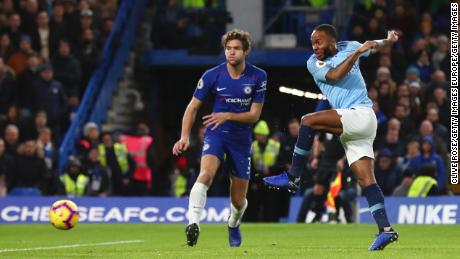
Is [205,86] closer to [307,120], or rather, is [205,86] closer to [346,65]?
[307,120]

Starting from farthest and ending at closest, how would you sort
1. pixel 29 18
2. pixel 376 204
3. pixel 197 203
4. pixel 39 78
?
1. pixel 29 18
2. pixel 39 78
3. pixel 197 203
4. pixel 376 204

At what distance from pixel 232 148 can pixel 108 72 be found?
15.2 meters

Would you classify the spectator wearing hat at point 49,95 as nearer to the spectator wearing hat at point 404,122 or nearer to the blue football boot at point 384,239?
the spectator wearing hat at point 404,122

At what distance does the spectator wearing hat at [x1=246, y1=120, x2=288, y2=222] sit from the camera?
2422cm

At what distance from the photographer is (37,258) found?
12.2 metres

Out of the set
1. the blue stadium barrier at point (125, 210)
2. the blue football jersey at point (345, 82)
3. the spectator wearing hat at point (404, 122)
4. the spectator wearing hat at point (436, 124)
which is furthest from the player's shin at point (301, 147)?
the spectator wearing hat at point (404, 122)

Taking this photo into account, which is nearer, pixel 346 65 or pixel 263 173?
pixel 346 65

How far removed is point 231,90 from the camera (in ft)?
44.4

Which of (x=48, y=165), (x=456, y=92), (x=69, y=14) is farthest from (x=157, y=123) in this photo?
(x=456, y=92)

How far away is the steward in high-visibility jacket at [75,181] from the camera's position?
24828 mm

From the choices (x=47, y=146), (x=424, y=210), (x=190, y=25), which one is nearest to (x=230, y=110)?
(x=424, y=210)

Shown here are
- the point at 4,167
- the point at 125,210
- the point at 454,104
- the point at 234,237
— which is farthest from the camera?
the point at 454,104

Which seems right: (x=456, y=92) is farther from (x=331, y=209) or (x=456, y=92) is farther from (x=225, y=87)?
(x=225, y=87)

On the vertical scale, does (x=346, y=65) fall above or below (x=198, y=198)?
above
